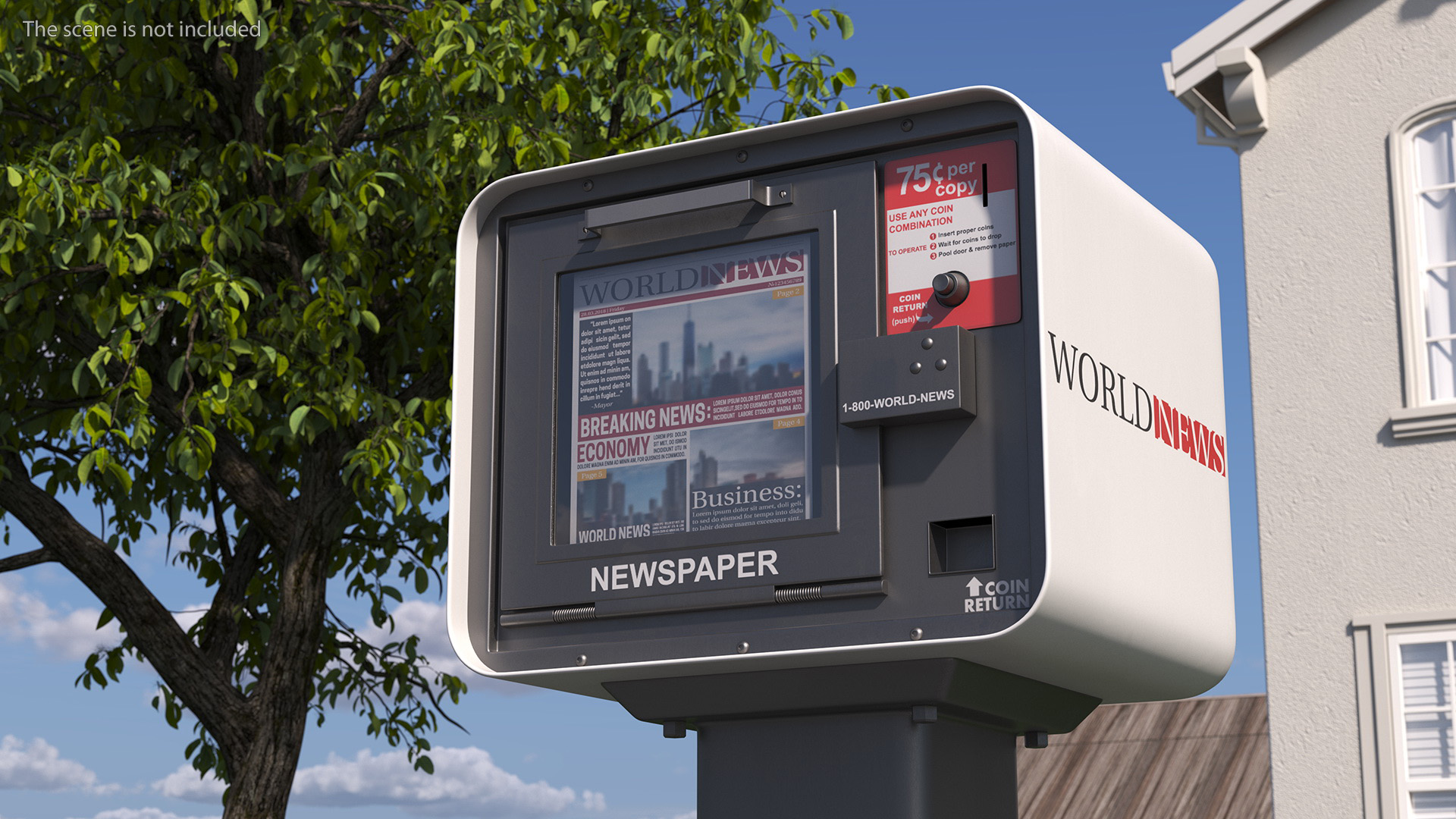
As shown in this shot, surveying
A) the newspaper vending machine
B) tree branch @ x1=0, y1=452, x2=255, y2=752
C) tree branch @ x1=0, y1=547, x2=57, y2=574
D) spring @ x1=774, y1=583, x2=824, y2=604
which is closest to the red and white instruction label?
the newspaper vending machine

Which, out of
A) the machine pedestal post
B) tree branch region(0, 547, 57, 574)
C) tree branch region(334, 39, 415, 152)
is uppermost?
tree branch region(334, 39, 415, 152)

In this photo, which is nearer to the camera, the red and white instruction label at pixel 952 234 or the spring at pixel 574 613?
the red and white instruction label at pixel 952 234

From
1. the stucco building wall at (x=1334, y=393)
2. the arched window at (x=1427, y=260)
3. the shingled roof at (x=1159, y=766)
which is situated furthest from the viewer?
the shingled roof at (x=1159, y=766)

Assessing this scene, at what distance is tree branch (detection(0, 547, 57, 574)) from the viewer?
1137 cm

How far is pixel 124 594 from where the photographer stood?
10812 mm

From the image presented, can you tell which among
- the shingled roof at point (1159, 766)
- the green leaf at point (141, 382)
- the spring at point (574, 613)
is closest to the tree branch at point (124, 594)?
the green leaf at point (141, 382)

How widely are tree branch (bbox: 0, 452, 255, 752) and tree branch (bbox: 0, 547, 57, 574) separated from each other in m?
0.51

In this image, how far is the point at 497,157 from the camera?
9.51 metres

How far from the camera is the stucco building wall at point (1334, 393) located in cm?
837

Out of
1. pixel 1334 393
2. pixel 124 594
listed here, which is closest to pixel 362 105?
pixel 124 594

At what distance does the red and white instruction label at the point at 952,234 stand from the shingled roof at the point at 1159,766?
1406 centimetres

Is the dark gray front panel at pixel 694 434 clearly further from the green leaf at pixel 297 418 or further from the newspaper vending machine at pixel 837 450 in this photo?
the green leaf at pixel 297 418

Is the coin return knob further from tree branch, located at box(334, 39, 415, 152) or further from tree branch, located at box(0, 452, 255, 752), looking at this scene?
tree branch, located at box(0, 452, 255, 752)

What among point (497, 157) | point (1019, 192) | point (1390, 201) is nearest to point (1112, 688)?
point (1019, 192)
